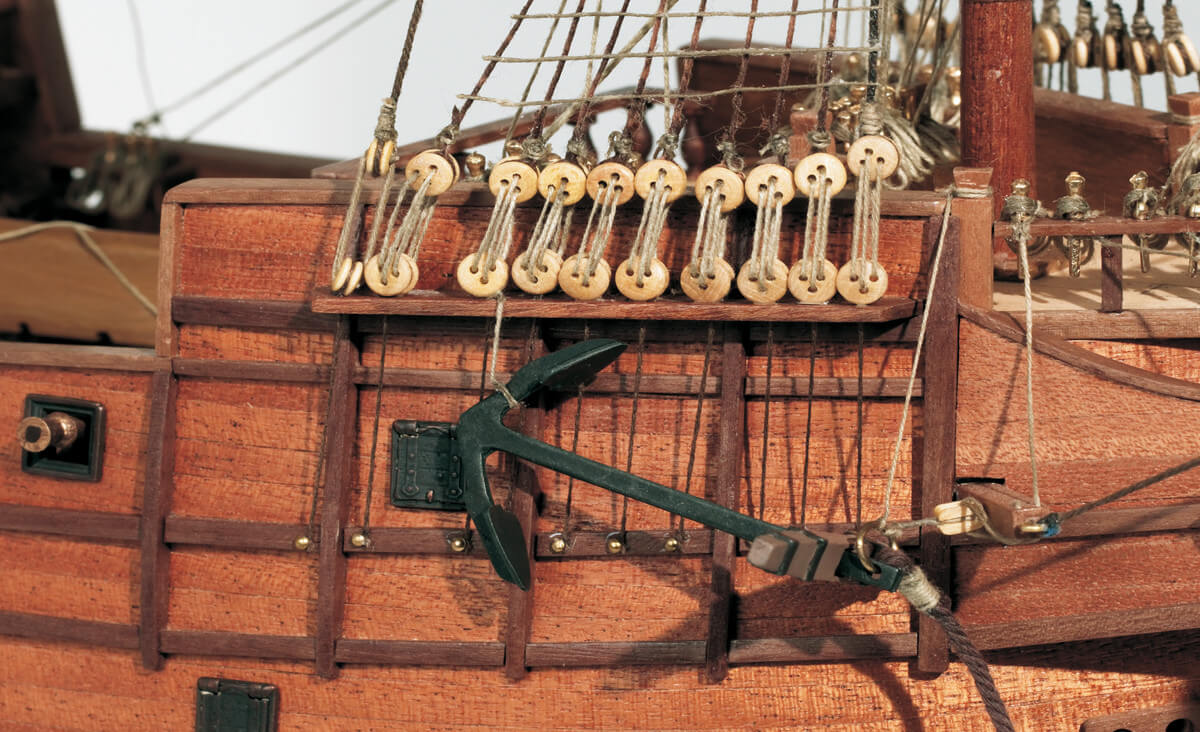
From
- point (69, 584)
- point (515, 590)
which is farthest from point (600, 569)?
point (69, 584)

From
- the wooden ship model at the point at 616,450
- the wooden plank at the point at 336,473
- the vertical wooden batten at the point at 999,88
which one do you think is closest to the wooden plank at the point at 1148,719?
the wooden ship model at the point at 616,450

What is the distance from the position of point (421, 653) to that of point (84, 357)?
0.91 meters

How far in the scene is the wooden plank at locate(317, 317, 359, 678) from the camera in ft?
9.81

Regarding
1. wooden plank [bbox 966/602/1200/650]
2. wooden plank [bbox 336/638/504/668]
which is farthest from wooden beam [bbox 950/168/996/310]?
wooden plank [bbox 336/638/504/668]

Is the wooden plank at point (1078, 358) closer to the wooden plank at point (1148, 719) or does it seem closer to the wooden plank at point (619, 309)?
the wooden plank at point (619, 309)

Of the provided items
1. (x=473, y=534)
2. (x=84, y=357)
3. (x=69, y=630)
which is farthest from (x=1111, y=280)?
(x=69, y=630)

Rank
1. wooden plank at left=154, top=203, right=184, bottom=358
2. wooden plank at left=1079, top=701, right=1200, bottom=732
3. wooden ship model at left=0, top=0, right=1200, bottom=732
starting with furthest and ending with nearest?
wooden plank at left=1079, top=701, right=1200, bottom=732
wooden plank at left=154, top=203, right=184, bottom=358
wooden ship model at left=0, top=0, right=1200, bottom=732

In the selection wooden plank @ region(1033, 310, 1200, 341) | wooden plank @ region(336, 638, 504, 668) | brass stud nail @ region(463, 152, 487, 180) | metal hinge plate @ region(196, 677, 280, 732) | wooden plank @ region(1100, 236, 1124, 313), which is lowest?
metal hinge plate @ region(196, 677, 280, 732)

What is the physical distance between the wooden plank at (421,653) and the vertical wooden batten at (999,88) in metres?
1.39

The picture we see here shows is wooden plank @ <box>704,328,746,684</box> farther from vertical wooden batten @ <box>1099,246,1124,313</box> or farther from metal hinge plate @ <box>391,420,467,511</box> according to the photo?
vertical wooden batten @ <box>1099,246,1124,313</box>

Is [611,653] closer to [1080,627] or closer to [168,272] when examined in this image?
[1080,627]

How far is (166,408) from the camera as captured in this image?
3.08 metres

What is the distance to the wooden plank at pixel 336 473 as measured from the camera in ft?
9.81

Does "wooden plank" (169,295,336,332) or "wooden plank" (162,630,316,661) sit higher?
"wooden plank" (169,295,336,332)
